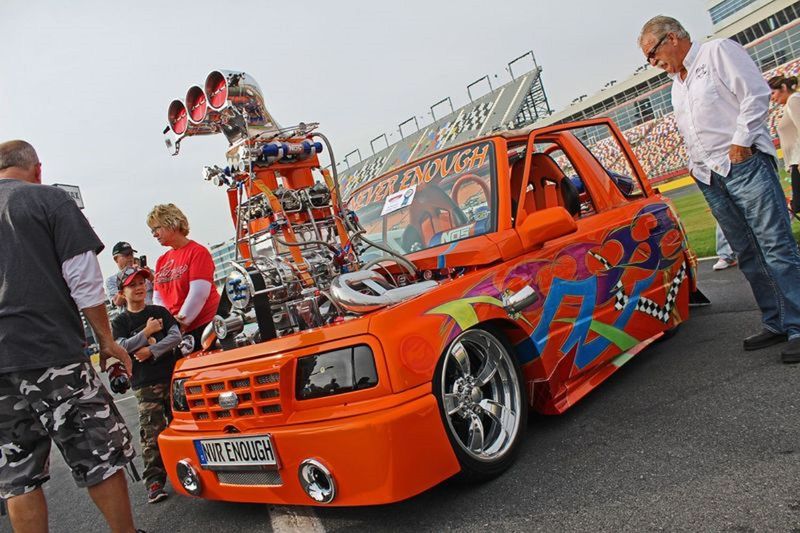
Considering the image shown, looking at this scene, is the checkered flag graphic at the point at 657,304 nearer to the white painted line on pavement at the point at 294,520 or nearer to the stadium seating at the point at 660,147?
the white painted line on pavement at the point at 294,520

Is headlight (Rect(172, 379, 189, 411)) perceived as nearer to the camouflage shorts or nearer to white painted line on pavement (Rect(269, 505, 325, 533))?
the camouflage shorts

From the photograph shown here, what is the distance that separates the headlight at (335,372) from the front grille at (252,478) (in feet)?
1.10

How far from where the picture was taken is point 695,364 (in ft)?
11.3

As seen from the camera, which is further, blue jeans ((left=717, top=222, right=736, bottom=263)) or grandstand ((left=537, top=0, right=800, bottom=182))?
grandstand ((left=537, top=0, right=800, bottom=182))

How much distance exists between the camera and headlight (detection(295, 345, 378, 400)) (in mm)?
2338

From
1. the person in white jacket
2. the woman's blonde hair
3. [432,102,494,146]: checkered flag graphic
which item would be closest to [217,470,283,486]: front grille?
the woman's blonde hair

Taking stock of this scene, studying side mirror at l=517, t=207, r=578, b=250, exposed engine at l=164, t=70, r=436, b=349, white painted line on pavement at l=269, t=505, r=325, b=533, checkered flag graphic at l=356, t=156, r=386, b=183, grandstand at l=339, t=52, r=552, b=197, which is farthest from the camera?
checkered flag graphic at l=356, t=156, r=386, b=183

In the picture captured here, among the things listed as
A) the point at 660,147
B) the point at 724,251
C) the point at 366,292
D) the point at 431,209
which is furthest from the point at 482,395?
the point at 660,147

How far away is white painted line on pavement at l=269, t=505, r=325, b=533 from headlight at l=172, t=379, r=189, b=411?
0.66 metres

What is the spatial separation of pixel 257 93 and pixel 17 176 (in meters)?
1.76

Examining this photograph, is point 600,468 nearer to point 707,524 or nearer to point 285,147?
point 707,524

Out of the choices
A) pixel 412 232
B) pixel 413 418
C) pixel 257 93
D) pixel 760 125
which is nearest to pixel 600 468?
pixel 413 418

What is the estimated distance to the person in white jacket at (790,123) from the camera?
533cm

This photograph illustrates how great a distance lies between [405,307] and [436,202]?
128 cm
